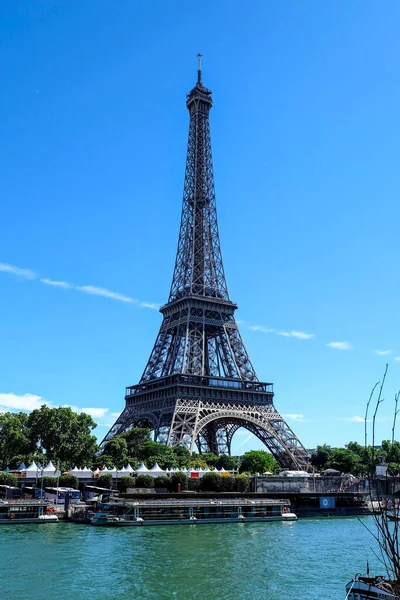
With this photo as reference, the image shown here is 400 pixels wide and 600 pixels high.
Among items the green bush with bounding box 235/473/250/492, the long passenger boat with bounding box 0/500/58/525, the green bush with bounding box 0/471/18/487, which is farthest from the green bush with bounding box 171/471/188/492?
the green bush with bounding box 0/471/18/487

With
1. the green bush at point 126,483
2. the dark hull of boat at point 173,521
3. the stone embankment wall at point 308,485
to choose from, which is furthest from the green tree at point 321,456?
the green bush at point 126,483

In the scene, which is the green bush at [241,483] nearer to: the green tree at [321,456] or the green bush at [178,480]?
the green bush at [178,480]

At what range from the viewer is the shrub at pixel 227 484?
7212cm

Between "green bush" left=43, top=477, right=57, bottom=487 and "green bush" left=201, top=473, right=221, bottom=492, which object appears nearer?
"green bush" left=43, top=477, right=57, bottom=487

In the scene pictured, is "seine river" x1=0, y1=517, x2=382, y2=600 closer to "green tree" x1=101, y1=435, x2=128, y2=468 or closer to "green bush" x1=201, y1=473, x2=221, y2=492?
"green bush" x1=201, y1=473, x2=221, y2=492

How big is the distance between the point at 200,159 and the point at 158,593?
301ft

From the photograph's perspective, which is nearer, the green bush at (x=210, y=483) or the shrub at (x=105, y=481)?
the shrub at (x=105, y=481)

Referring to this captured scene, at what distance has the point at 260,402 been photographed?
93.7 m

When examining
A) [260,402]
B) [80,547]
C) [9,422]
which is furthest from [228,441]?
[80,547]

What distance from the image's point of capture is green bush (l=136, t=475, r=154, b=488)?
68875mm

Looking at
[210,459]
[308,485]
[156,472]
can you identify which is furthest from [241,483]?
[210,459]

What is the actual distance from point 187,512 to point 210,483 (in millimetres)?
11220

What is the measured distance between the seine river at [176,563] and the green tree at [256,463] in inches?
1540

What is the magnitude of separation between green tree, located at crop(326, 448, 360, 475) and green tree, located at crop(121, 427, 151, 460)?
3948 centimetres
